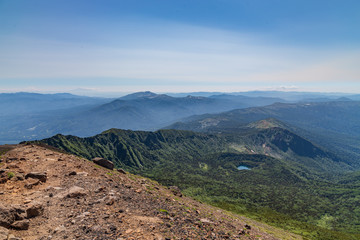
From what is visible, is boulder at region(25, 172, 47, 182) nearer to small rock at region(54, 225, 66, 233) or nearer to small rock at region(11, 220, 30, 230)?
small rock at region(11, 220, 30, 230)

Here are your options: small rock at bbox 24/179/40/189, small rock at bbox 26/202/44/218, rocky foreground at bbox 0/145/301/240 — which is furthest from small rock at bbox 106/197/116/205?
small rock at bbox 24/179/40/189

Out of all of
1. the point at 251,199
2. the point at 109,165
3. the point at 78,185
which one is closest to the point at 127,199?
the point at 78,185

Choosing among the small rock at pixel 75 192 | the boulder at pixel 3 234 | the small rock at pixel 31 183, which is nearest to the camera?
the boulder at pixel 3 234

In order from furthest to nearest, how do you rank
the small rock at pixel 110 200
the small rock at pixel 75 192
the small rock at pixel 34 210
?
the small rock at pixel 75 192, the small rock at pixel 110 200, the small rock at pixel 34 210

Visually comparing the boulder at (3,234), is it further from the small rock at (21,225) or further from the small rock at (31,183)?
the small rock at (31,183)

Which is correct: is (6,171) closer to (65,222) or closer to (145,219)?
(65,222)

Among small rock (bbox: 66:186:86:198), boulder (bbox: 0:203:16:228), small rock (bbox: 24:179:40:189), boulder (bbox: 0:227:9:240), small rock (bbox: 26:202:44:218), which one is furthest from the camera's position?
small rock (bbox: 24:179:40:189)

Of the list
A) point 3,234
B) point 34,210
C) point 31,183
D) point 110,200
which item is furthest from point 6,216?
point 110,200

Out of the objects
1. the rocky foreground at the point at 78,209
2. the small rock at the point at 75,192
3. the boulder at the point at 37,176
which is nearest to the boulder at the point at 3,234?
the rocky foreground at the point at 78,209
